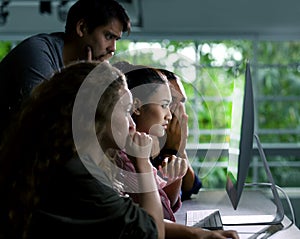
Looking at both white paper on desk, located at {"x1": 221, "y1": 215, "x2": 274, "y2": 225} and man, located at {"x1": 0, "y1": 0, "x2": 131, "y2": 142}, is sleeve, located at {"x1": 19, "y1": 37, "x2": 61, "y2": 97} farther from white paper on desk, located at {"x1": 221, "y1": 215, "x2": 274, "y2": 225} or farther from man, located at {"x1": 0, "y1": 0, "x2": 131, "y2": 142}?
white paper on desk, located at {"x1": 221, "y1": 215, "x2": 274, "y2": 225}

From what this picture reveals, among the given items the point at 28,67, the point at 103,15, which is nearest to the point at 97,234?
the point at 28,67

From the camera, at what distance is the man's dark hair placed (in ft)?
6.93

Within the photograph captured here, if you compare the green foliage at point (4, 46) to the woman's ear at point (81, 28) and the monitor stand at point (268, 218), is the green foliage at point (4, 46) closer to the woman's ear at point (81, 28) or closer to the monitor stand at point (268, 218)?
the woman's ear at point (81, 28)

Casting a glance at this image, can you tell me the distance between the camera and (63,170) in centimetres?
110

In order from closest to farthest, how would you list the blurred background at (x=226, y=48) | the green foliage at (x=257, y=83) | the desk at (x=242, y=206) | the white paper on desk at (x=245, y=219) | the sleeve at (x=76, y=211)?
the sleeve at (x=76, y=211) → the desk at (x=242, y=206) → the white paper on desk at (x=245, y=219) → the blurred background at (x=226, y=48) → the green foliage at (x=257, y=83)

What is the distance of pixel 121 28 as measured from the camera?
217 cm

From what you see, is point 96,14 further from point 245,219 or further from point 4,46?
point 4,46

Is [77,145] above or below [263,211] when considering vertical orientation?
above

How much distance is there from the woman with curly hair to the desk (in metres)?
0.54

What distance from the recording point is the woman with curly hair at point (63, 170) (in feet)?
3.60

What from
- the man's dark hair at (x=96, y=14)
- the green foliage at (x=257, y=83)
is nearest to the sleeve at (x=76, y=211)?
the man's dark hair at (x=96, y=14)

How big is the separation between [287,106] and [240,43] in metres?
0.71

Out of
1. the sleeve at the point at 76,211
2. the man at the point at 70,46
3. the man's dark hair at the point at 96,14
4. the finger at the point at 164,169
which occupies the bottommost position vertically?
the finger at the point at 164,169

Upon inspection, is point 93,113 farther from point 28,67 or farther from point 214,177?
point 214,177
